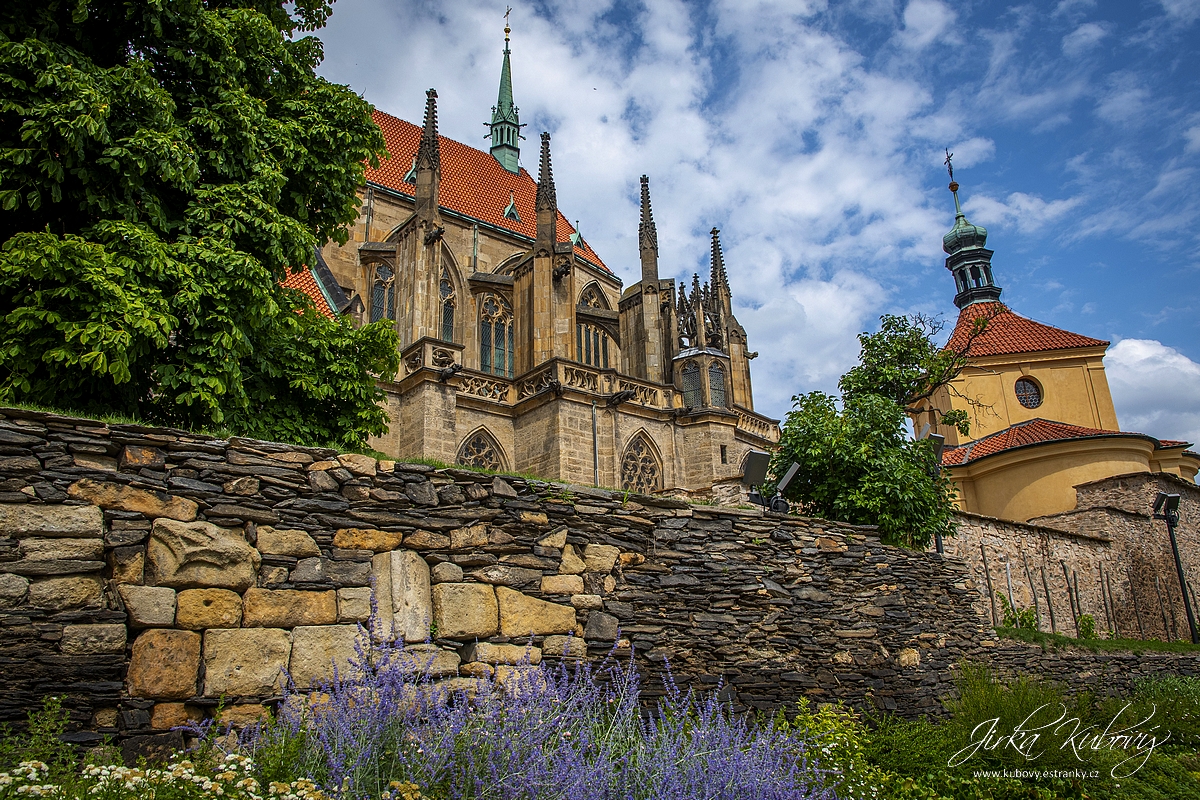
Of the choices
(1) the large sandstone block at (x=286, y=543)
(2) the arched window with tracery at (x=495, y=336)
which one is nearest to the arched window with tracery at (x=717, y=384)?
(2) the arched window with tracery at (x=495, y=336)

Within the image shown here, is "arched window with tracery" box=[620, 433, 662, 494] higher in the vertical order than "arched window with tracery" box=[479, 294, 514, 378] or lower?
lower

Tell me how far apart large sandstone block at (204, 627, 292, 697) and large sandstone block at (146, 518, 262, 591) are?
1.18 feet

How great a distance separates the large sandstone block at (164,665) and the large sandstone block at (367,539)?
1269 millimetres

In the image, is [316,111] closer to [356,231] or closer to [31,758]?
[31,758]

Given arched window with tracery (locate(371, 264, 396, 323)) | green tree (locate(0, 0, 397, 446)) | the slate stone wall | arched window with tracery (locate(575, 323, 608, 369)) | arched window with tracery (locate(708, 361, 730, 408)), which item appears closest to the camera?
the slate stone wall

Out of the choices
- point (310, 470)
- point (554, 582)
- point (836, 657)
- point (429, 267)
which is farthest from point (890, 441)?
point (429, 267)

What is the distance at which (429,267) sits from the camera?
816 inches

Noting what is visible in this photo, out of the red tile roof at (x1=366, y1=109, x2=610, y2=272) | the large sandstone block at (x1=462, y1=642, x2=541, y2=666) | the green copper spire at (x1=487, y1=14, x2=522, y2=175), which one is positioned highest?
the green copper spire at (x1=487, y1=14, x2=522, y2=175)

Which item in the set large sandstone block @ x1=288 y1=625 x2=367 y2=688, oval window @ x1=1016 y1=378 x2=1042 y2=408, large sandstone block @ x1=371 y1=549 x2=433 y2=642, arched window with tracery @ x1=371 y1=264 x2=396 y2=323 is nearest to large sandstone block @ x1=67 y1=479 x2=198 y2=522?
large sandstone block @ x1=288 y1=625 x2=367 y2=688

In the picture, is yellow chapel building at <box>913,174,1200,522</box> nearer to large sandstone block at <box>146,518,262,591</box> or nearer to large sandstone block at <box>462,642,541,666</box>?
large sandstone block at <box>462,642,541,666</box>

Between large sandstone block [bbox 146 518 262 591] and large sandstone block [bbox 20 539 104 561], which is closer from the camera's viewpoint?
large sandstone block [bbox 20 539 104 561]

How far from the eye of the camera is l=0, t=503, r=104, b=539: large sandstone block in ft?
16.3

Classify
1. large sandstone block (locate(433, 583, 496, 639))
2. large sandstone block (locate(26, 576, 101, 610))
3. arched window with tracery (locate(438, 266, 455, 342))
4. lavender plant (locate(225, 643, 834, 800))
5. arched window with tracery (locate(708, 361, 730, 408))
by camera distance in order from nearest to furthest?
lavender plant (locate(225, 643, 834, 800)) < large sandstone block (locate(26, 576, 101, 610)) < large sandstone block (locate(433, 583, 496, 639)) < arched window with tracery (locate(438, 266, 455, 342)) < arched window with tracery (locate(708, 361, 730, 408))

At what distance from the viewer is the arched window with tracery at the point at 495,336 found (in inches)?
971
